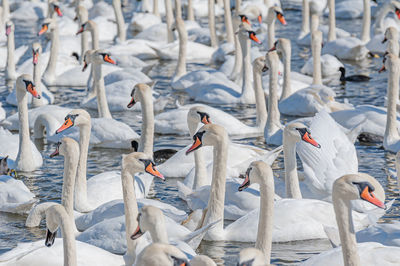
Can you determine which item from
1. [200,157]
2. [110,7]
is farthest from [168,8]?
[200,157]

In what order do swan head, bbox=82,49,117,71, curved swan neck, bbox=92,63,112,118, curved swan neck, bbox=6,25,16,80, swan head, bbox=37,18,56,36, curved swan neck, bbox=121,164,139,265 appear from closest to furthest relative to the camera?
curved swan neck, bbox=121,164,139,265, curved swan neck, bbox=92,63,112,118, swan head, bbox=82,49,117,71, curved swan neck, bbox=6,25,16,80, swan head, bbox=37,18,56,36

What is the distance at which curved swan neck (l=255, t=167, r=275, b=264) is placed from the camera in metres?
7.62

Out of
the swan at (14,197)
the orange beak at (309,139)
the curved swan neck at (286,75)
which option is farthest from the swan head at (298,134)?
the curved swan neck at (286,75)

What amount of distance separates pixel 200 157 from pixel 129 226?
2.25m

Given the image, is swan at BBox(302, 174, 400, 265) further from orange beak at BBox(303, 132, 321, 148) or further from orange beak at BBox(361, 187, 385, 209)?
orange beak at BBox(303, 132, 321, 148)

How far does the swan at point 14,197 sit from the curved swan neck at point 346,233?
3.78m

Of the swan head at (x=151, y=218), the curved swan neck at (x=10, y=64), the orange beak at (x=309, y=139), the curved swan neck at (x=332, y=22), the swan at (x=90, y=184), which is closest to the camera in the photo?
the swan head at (x=151, y=218)

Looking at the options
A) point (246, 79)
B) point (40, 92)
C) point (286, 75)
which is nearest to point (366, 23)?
point (246, 79)

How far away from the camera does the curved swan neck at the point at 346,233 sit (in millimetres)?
6824

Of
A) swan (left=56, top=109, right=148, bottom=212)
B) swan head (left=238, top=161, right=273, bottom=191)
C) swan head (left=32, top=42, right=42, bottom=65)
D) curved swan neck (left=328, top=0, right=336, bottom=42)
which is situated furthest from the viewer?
curved swan neck (left=328, top=0, right=336, bottom=42)

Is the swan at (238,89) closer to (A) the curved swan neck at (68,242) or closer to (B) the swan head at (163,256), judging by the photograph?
(A) the curved swan neck at (68,242)

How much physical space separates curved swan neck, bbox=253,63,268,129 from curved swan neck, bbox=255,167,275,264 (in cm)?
516

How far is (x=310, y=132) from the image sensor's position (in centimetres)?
959

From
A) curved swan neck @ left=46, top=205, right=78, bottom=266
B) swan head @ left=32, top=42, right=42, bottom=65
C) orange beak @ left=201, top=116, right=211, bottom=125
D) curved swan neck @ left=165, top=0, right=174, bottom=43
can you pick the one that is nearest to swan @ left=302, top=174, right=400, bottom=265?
curved swan neck @ left=46, top=205, right=78, bottom=266
